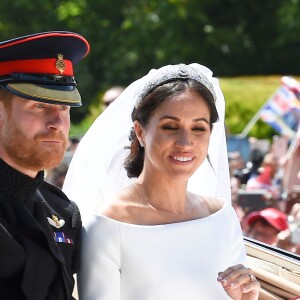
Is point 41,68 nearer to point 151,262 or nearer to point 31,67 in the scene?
point 31,67

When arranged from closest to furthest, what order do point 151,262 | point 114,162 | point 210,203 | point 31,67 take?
point 31,67 → point 151,262 → point 210,203 → point 114,162

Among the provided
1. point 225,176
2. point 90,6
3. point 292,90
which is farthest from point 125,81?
point 225,176

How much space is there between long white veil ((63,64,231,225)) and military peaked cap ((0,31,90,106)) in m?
0.56

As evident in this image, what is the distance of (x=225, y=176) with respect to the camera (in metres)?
3.59

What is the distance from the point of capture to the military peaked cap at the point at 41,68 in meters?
2.65

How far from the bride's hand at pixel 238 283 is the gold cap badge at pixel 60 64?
0.77 meters

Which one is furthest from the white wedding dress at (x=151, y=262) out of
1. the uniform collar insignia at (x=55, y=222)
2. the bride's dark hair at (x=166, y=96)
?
the bride's dark hair at (x=166, y=96)

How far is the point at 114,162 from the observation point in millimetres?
3484

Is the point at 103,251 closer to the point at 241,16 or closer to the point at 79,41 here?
the point at 79,41

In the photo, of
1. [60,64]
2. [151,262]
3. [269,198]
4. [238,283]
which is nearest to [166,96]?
[60,64]

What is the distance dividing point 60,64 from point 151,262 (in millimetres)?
663

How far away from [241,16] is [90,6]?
4.91m

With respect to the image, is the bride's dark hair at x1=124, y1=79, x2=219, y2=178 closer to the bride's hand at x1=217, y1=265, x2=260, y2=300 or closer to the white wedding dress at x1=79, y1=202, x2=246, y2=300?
the white wedding dress at x1=79, y1=202, x2=246, y2=300

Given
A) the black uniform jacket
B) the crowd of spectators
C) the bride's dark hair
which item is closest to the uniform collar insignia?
the black uniform jacket
